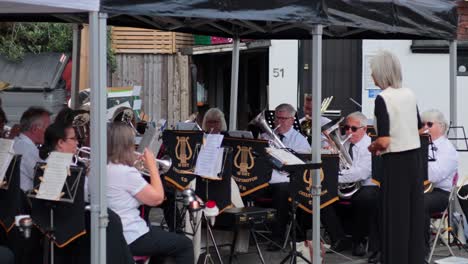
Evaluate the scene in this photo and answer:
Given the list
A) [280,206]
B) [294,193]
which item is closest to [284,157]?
Result: [294,193]

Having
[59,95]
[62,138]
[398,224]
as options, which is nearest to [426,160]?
[398,224]

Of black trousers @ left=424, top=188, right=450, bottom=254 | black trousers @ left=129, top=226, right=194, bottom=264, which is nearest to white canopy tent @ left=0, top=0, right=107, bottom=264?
black trousers @ left=129, top=226, right=194, bottom=264

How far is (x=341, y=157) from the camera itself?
29.9ft

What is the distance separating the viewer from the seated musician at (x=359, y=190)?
9.03 metres

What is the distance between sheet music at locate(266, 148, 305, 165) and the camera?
7.67 meters

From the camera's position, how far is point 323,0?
7.69 meters

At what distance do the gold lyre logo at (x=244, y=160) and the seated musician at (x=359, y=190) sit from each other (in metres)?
1.25

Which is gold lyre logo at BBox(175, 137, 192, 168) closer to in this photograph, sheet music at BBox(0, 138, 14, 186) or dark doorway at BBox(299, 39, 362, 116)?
sheet music at BBox(0, 138, 14, 186)

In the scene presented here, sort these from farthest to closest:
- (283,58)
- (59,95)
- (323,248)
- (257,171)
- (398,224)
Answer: (283,58)
(59,95)
(323,248)
(257,171)
(398,224)

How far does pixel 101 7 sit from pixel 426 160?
3394mm

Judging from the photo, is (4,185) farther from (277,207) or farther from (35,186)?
(277,207)

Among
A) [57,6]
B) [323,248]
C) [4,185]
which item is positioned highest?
[57,6]

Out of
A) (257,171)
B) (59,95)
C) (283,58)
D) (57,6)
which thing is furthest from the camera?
(283,58)

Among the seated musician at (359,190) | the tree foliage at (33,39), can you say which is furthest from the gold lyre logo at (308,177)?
the tree foliage at (33,39)
